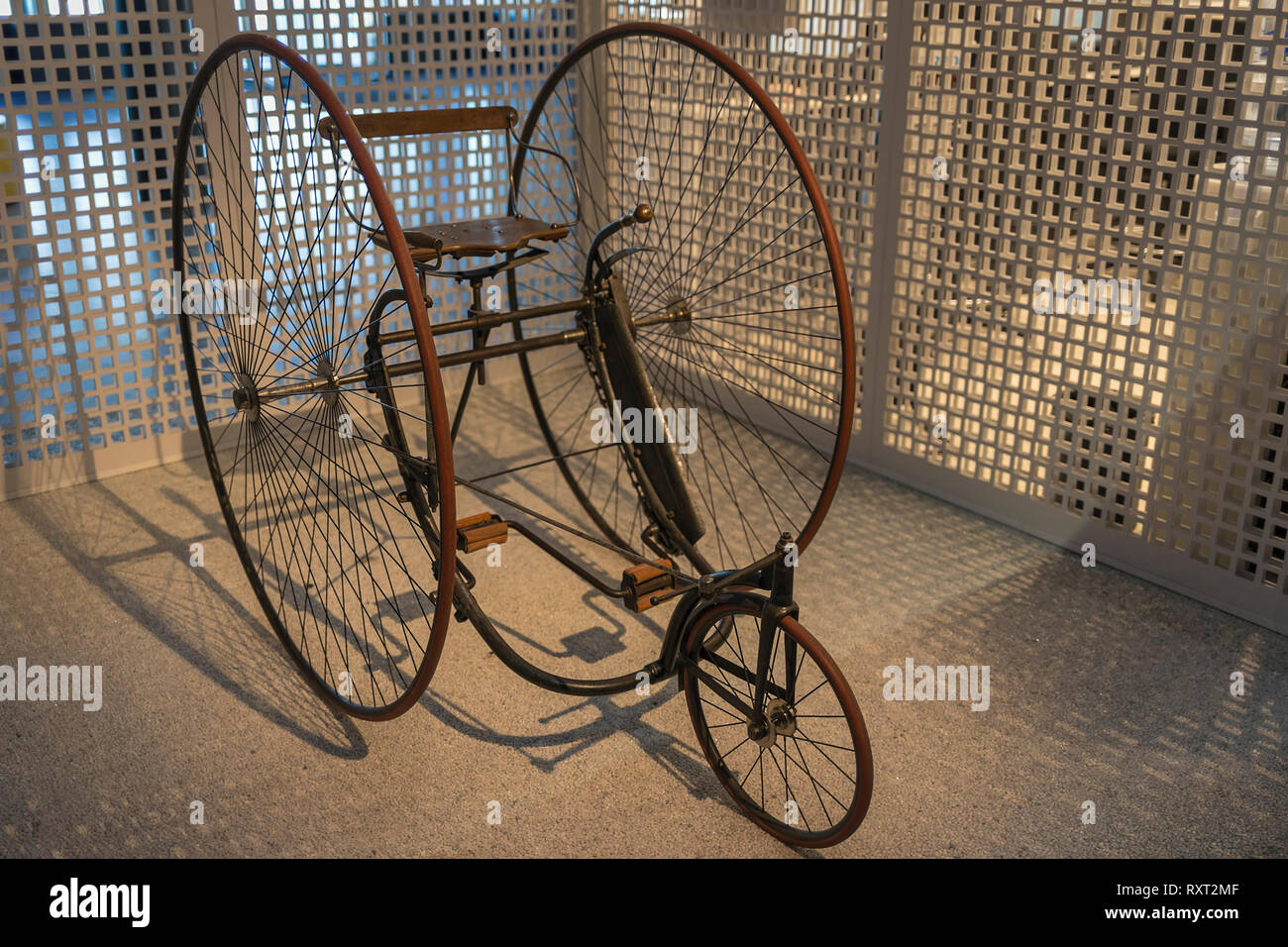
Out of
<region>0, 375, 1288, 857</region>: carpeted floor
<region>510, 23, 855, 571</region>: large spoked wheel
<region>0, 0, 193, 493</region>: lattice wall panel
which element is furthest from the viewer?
<region>510, 23, 855, 571</region>: large spoked wheel

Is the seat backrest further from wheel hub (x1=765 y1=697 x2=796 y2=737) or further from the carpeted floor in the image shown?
wheel hub (x1=765 y1=697 x2=796 y2=737)

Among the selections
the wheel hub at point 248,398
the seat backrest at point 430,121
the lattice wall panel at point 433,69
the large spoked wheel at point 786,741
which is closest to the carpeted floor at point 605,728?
the large spoked wheel at point 786,741

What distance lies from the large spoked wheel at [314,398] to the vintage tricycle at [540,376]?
11 millimetres

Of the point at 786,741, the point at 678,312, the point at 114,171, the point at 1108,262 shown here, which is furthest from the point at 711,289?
the point at 114,171

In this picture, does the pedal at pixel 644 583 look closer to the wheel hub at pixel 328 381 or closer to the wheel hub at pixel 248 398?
the wheel hub at pixel 328 381

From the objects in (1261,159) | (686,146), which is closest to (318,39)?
(686,146)

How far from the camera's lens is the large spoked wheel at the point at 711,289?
309 cm

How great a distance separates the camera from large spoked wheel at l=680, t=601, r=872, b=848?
1823mm

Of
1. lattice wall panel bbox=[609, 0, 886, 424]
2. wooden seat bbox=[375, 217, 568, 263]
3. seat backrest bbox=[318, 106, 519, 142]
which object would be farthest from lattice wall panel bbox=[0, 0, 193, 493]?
lattice wall panel bbox=[609, 0, 886, 424]

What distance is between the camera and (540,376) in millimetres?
4086

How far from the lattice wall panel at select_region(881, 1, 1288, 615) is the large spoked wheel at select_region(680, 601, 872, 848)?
98 centimetres

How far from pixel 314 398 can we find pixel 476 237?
0.88 m

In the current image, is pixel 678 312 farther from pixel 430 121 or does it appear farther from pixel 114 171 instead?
pixel 114 171

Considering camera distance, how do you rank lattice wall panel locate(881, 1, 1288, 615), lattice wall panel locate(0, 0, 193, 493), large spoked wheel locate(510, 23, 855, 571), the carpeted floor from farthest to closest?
large spoked wheel locate(510, 23, 855, 571) → lattice wall panel locate(0, 0, 193, 493) → lattice wall panel locate(881, 1, 1288, 615) → the carpeted floor
